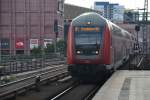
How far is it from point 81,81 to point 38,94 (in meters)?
7.39

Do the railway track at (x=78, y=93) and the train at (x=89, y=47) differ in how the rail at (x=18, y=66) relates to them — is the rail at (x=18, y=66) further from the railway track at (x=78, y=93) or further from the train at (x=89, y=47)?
the railway track at (x=78, y=93)

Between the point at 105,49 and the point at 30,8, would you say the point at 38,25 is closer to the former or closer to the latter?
the point at 30,8

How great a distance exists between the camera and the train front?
2550 centimetres

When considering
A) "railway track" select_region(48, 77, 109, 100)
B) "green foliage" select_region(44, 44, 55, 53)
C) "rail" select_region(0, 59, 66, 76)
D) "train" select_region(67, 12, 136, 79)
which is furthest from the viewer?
"green foliage" select_region(44, 44, 55, 53)

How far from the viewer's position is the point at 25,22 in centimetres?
9988

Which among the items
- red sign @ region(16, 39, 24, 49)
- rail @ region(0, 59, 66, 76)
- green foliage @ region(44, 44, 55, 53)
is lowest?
rail @ region(0, 59, 66, 76)

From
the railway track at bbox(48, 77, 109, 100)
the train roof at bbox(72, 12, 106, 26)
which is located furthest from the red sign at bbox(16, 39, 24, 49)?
the train roof at bbox(72, 12, 106, 26)

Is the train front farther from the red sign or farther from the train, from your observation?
the red sign

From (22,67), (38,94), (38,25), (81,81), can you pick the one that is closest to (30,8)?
(38,25)

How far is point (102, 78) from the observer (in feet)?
90.7

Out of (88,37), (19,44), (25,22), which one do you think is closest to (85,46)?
(88,37)

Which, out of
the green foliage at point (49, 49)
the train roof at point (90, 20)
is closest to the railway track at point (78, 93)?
the train roof at point (90, 20)

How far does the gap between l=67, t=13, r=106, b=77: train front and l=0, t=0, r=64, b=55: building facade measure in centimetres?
6984

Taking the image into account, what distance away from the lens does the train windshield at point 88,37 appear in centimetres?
2567
